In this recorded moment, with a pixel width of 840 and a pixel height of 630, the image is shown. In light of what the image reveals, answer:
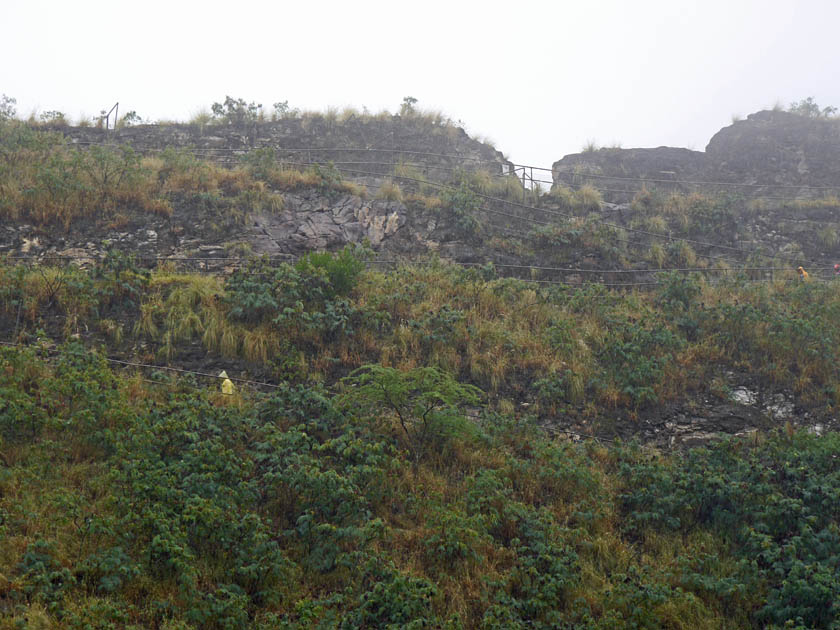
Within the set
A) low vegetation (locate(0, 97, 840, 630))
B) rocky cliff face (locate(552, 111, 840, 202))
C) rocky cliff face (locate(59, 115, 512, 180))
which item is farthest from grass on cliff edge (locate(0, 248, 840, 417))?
rocky cliff face (locate(552, 111, 840, 202))

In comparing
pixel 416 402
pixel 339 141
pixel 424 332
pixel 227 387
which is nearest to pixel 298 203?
pixel 339 141

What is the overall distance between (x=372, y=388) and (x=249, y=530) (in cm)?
272

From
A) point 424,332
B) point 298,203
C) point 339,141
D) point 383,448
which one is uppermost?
point 339,141

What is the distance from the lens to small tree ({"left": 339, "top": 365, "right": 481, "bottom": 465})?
8.76 meters

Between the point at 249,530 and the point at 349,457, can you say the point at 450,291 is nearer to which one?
the point at 349,457

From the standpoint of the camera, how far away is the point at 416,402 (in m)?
9.07

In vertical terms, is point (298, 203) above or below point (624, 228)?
above

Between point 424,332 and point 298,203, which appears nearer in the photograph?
point 424,332

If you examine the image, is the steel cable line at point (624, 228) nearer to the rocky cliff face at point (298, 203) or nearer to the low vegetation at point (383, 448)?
the rocky cliff face at point (298, 203)

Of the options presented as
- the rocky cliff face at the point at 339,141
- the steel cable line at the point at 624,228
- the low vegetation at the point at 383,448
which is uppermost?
the rocky cliff face at the point at 339,141

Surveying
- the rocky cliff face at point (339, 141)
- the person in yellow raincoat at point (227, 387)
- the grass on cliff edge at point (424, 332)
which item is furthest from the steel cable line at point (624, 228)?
the person in yellow raincoat at point (227, 387)

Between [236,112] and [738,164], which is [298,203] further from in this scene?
[738,164]

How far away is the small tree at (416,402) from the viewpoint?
876 centimetres

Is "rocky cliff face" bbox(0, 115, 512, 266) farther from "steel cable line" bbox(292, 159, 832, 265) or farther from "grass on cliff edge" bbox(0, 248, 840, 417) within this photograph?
"grass on cliff edge" bbox(0, 248, 840, 417)
